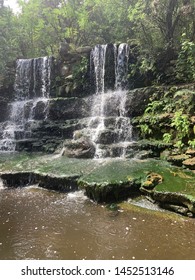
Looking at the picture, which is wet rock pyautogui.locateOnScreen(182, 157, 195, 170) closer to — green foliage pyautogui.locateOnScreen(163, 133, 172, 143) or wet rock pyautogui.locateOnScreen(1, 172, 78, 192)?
green foliage pyautogui.locateOnScreen(163, 133, 172, 143)

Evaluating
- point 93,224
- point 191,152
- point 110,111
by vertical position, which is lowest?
point 93,224

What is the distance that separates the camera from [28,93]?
49.1 feet

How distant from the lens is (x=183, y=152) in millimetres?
7516

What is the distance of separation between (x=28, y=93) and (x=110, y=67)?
19.4 feet

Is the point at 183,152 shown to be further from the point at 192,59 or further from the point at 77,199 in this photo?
the point at 192,59

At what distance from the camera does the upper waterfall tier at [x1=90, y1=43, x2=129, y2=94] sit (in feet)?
41.6

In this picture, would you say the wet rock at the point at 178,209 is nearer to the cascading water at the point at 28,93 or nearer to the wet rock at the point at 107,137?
the wet rock at the point at 107,137

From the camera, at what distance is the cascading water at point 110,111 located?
9.21 m

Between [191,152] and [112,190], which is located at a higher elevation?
[191,152]

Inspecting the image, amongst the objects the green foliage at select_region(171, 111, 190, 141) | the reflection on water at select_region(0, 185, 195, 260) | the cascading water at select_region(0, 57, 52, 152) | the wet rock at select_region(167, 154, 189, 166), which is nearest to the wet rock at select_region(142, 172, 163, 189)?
the reflection on water at select_region(0, 185, 195, 260)

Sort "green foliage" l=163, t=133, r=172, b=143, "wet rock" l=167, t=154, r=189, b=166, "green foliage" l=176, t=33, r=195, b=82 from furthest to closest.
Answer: "green foliage" l=176, t=33, r=195, b=82
"green foliage" l=163, t=133, r=172, b=143
"wet rock" l=167, t=154, r=189, b=166

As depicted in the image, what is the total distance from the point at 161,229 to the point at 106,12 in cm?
1579

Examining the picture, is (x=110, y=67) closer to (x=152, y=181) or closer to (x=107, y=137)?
(x=107, y=137)

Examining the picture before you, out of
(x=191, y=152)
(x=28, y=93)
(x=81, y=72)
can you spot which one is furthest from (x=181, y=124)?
(x=28, y=93)
